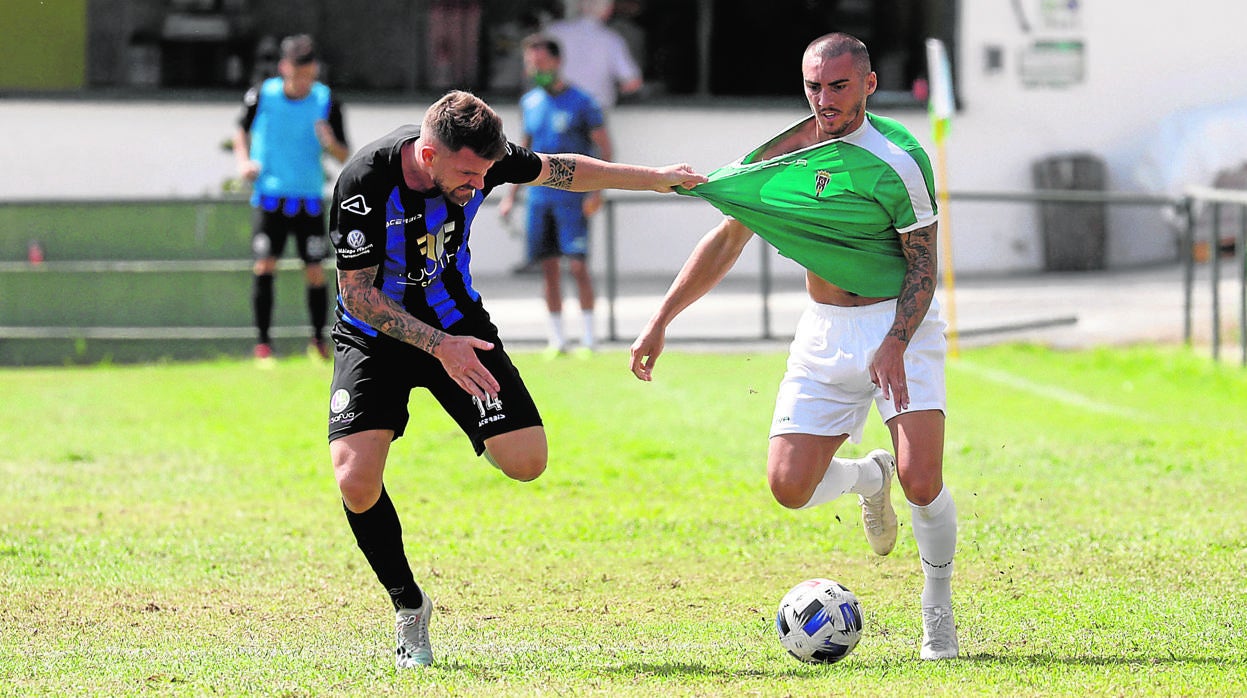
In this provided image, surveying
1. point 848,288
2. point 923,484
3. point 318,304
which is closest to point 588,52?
point 318,304

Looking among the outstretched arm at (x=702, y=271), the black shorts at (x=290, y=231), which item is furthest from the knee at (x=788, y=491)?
the black shorts at (x=290, y=231)

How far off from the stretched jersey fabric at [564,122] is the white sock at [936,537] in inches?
325

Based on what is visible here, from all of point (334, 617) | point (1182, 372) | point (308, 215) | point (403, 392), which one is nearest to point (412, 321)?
point (403, 392)

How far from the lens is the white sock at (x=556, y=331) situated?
14508 millimetres

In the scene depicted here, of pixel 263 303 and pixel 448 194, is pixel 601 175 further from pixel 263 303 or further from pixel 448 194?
pixel 263 303

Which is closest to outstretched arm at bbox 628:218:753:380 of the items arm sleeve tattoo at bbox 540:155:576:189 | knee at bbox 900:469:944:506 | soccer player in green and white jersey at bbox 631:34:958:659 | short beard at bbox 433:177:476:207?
soccer player in green and white jersey at bbox 631:34:958:659

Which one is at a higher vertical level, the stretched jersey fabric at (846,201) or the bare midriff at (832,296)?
the stretched jersey fabric at (846,201)

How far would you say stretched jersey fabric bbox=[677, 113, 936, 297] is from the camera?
6.00m

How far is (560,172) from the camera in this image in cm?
632

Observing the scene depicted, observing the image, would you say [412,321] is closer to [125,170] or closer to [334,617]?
[334,617]

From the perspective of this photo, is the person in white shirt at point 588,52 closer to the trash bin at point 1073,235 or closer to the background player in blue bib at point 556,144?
the background player in blue bib at point 556,144

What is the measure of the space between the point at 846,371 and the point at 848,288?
293 mm

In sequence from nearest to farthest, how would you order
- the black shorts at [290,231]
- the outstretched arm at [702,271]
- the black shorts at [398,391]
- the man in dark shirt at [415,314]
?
the man in dark shirt at [415,314]
the black shorts at [398,391]
the outstretched arm at [702,271]
the black shorts at [290,231]

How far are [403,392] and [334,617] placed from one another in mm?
1207
